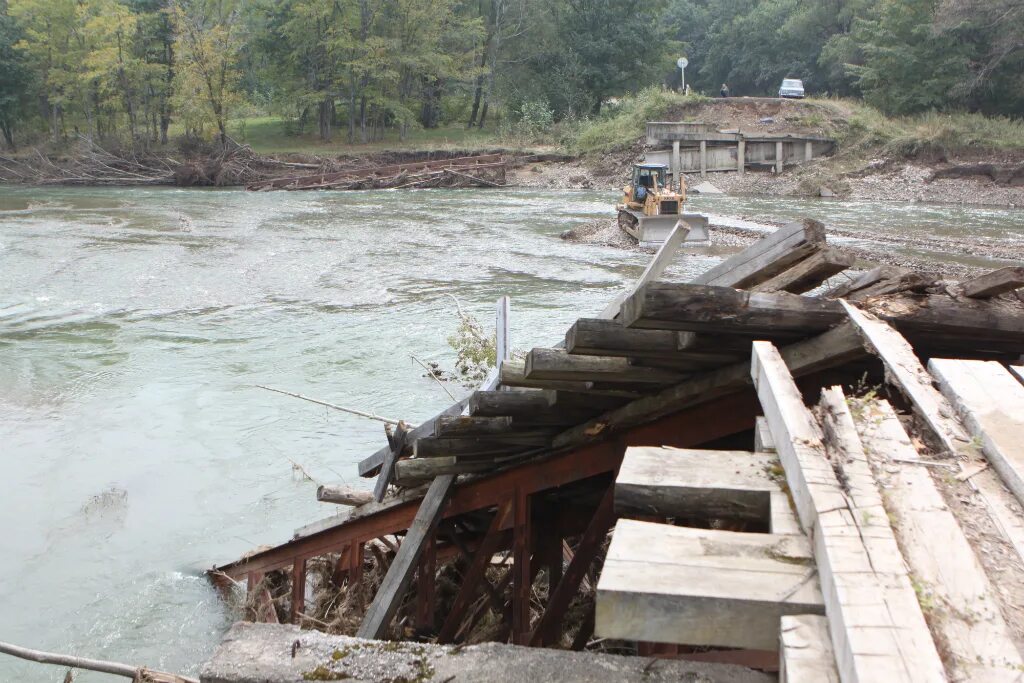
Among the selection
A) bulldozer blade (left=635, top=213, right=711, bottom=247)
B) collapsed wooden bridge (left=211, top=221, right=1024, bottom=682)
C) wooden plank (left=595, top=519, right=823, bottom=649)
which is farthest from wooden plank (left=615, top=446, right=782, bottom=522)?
bulldozer blade (left=635, top=213, right=711, bottom=247)

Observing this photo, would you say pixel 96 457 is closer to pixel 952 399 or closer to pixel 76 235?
pixel 952 399

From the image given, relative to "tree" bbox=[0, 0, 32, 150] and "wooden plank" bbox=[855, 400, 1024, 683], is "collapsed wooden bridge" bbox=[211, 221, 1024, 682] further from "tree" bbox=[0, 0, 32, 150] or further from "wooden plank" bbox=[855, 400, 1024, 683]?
"tree" bbox=[0, 0, 32, 150]

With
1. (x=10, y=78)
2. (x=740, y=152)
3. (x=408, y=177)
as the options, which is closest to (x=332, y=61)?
(x=408, y=177)

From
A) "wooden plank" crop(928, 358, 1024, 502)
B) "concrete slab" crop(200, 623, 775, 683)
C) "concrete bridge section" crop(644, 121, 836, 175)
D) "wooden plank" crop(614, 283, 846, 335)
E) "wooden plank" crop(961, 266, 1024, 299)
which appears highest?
"concrete bridge section" crop(644, 121, 836, 175)

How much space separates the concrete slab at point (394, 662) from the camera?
256cm

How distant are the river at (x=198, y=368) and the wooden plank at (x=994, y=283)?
5917 mm

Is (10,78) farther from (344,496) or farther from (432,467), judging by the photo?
(432,467)

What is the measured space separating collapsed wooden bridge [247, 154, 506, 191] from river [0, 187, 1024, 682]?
1399 cm

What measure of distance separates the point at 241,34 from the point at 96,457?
2291 inches

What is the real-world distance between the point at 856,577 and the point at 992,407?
1.02m

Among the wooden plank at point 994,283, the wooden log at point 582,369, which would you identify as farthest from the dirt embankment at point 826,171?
the wooden log at point 582,369

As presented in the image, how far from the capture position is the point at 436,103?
6894cm

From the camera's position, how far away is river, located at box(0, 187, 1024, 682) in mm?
8648

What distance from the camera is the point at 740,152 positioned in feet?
155
